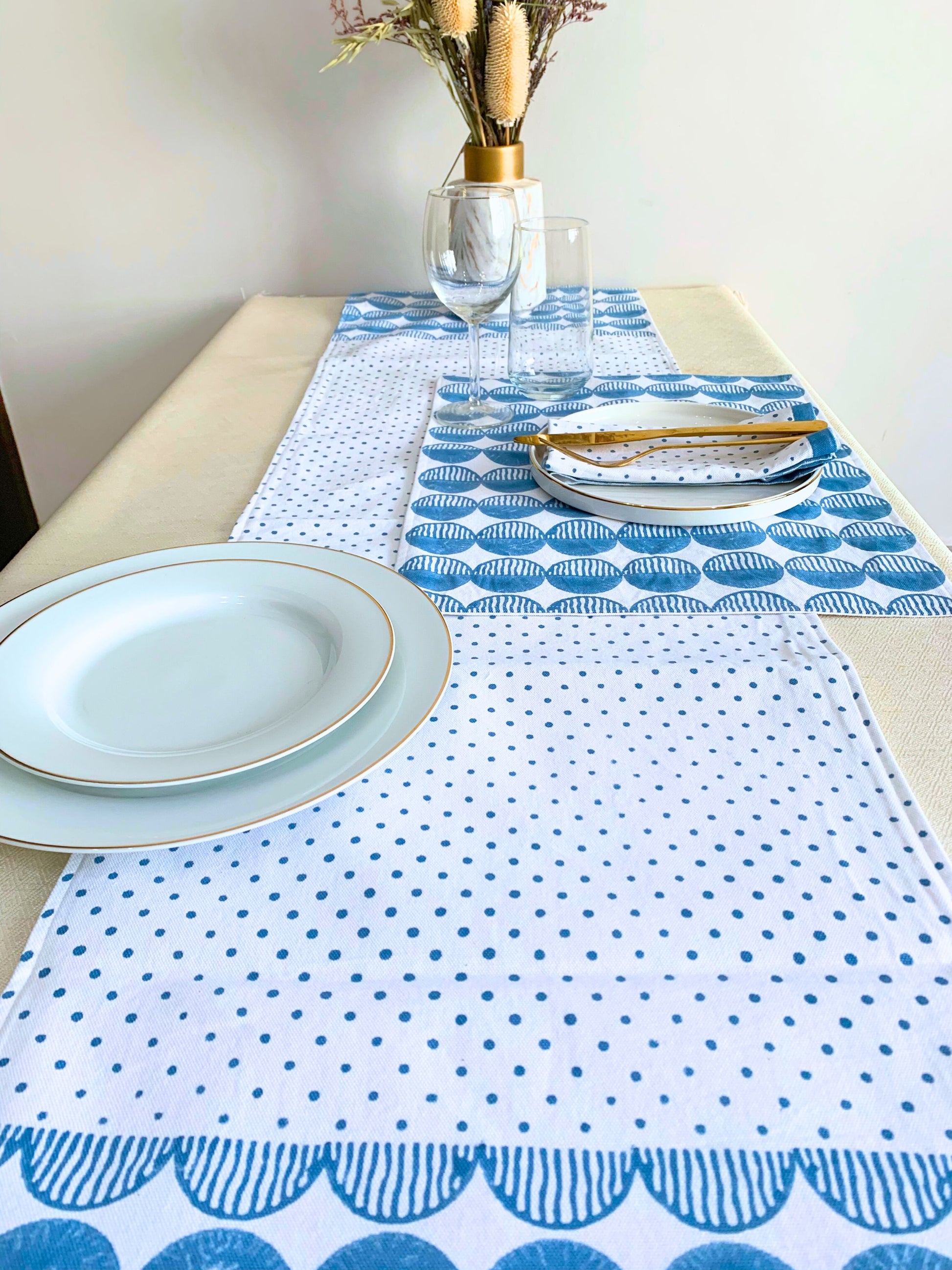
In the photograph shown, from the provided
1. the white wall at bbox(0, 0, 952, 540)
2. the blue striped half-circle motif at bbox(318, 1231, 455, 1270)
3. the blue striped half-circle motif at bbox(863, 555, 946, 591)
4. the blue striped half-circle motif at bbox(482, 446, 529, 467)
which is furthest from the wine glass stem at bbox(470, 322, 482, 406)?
the blue striped half-circle motif at bbox(318, 1231, 455, 1270)

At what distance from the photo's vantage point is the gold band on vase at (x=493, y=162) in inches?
45.4

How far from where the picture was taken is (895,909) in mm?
388

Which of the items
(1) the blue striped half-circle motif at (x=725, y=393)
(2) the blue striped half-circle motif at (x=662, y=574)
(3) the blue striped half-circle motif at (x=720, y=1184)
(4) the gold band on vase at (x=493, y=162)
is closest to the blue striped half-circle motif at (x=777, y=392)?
(1) the blue striped half-circle motif at (x=725, y=393)

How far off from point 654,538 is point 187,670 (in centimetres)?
34

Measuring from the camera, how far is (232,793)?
43cm

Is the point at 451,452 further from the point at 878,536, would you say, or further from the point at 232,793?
the point at 232,793

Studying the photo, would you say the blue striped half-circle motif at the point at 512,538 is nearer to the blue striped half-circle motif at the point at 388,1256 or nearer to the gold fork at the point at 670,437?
the gold fork at the point at 670,437

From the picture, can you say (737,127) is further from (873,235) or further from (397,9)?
(397,9)

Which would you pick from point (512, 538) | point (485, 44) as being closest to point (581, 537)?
point (512, 538)

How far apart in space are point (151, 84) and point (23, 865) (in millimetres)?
1323

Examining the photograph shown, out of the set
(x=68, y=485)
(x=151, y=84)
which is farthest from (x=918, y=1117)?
(x=68, y=485)

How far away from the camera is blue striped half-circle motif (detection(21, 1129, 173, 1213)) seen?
1.00 feet

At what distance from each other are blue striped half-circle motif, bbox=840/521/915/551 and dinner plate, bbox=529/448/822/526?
0.05m

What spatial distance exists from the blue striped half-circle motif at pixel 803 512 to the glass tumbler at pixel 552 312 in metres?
0.29
